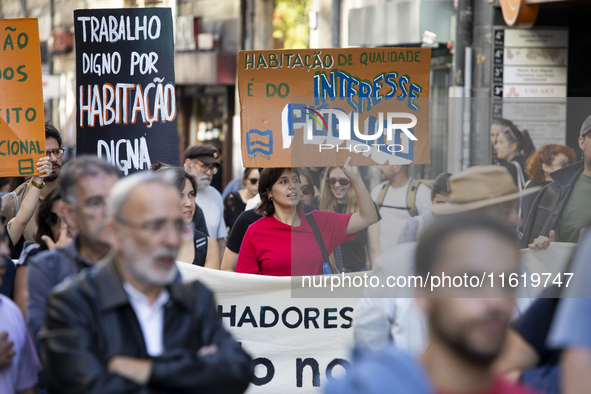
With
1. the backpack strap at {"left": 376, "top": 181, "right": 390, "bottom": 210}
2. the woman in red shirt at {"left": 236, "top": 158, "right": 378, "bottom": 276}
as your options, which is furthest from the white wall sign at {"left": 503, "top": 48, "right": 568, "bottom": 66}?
the woman in red shirt at {"left": 236, "top": 158, "right": 378, "bottom": 276}

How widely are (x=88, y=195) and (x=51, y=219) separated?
73 cm

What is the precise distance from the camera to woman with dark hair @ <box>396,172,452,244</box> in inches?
190

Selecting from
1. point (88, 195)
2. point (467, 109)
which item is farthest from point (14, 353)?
point (467, 109)

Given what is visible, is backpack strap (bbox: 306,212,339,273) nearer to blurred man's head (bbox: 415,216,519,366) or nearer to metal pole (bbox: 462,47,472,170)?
blurred man's head (bbox: 415,216,519,366)

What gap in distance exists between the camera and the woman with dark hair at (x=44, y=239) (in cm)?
325

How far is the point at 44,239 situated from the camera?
3354mm

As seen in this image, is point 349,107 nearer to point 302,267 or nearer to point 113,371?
point 302,267

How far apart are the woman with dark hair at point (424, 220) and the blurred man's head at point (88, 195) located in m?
2.29

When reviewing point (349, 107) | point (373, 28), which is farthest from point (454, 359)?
point (373, 28)

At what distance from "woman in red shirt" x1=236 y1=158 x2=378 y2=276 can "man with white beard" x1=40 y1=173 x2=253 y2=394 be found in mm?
2451

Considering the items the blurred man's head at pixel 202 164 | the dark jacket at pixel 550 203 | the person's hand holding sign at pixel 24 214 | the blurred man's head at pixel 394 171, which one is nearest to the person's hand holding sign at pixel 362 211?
the dark jacket at pixel 550 203

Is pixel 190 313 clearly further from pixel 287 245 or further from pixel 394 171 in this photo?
pixel 394 171

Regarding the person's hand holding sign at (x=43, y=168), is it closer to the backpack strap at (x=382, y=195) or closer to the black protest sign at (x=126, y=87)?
the black protest sign at (x=126, y=87)

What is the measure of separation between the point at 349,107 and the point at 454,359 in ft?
13.6
